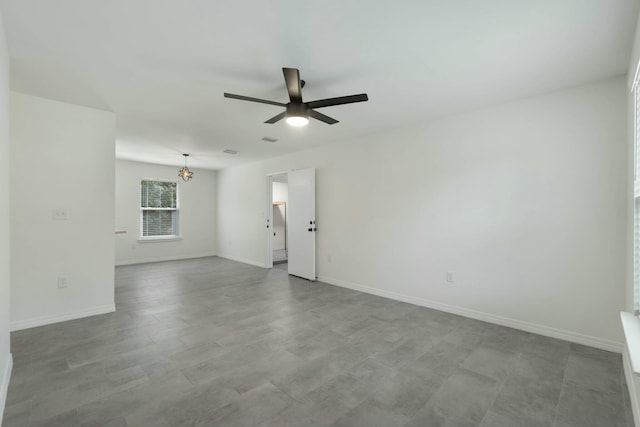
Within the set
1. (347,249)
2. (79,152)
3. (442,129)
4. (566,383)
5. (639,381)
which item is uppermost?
(442,129)

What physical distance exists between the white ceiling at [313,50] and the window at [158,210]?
4.25 m

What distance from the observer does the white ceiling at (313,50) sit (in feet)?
6.03

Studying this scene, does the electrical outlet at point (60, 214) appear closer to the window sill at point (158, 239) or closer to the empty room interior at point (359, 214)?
the empty room interior at point (359, 214)

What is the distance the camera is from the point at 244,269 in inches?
255

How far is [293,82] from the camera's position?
89.3 inches

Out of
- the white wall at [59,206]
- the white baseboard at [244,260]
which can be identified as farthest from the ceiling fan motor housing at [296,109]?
the white baseboard at [244,260]

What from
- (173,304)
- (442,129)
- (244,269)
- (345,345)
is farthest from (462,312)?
(244,269)

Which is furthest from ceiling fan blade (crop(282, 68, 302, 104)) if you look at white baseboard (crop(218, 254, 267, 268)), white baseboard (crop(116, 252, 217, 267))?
white baseboard (crop(116, 252, 217, 267))

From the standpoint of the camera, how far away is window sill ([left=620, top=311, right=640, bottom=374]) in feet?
4.33

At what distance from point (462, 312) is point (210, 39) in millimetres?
3879

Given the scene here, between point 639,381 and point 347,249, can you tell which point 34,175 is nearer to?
point 347,249

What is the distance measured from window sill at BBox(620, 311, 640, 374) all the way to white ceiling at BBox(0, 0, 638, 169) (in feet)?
6.49

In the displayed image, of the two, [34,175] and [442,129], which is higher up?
[442,129]

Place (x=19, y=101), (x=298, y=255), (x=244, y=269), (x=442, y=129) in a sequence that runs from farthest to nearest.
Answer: (x=244, y=269) → (x=298, y=255) → (x=442, y=129) → (x=19, y=101)
